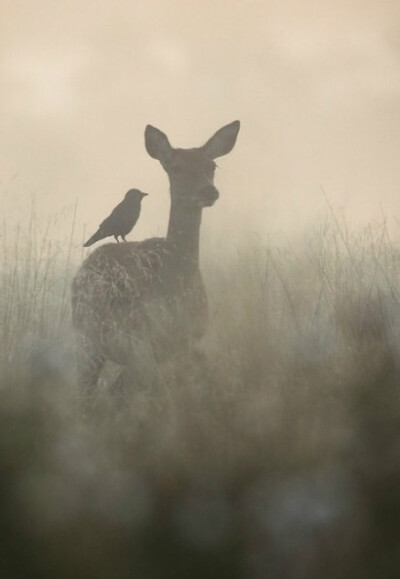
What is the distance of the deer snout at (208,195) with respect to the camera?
646 cm

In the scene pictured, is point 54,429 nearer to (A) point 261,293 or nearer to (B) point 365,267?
(A) point 261,293

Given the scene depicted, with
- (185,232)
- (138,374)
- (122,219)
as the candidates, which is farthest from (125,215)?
(138,374)

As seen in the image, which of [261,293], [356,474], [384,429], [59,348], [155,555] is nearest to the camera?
[155,555]

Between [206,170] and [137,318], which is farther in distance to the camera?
[206,170]

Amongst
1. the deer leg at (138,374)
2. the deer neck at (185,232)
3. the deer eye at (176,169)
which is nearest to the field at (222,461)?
the deer leg at (138,374)

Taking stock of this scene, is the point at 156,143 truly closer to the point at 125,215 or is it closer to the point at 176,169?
the point at 176,169

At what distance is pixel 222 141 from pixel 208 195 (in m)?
0.54

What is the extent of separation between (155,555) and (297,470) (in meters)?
0.73

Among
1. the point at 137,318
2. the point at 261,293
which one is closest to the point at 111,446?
the point at 137,318

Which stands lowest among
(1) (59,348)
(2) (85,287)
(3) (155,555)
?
(3) (155,555)

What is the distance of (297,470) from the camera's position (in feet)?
13.7

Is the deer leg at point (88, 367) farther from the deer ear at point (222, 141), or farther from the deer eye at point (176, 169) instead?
the deer ear at point (222, 141)

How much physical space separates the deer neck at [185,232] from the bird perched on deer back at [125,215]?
1.18ft

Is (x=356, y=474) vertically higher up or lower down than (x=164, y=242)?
lower down
